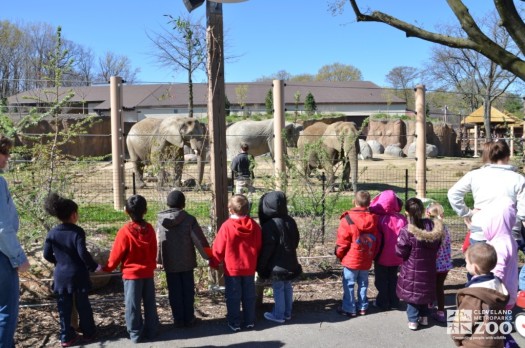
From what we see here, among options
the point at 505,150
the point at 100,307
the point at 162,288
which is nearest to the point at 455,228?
the point at 505,150

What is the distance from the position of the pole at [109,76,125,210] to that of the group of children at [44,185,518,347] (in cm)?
372

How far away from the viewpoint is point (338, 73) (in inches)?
3602

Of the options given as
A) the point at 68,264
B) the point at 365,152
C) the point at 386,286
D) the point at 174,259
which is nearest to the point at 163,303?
the point at 174,259

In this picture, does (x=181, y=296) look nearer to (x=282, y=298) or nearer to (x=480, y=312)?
(x=282, y=298)

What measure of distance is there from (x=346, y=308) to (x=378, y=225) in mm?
908

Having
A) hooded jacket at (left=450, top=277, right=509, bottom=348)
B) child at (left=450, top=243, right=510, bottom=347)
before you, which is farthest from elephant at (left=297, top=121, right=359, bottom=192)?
hooded jacket at (left=450, top=277, right=509, bottom=348)

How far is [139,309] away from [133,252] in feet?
1.71

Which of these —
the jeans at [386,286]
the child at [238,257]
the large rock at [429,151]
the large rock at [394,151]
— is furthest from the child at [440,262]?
the large rock at [394,151]

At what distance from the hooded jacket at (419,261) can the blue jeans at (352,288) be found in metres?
0.53

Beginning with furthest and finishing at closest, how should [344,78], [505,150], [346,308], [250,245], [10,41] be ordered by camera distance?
1. [344,78]
2. [10,41]
3. [346,308]
4. [250,245]
5. [505,150]

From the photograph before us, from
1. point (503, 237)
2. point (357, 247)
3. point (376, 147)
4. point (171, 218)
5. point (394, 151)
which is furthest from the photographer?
point (376, 147)

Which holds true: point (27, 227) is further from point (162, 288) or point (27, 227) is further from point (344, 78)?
point (344, 78)

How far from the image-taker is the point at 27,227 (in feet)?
19.3

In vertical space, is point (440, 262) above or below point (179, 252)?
below
